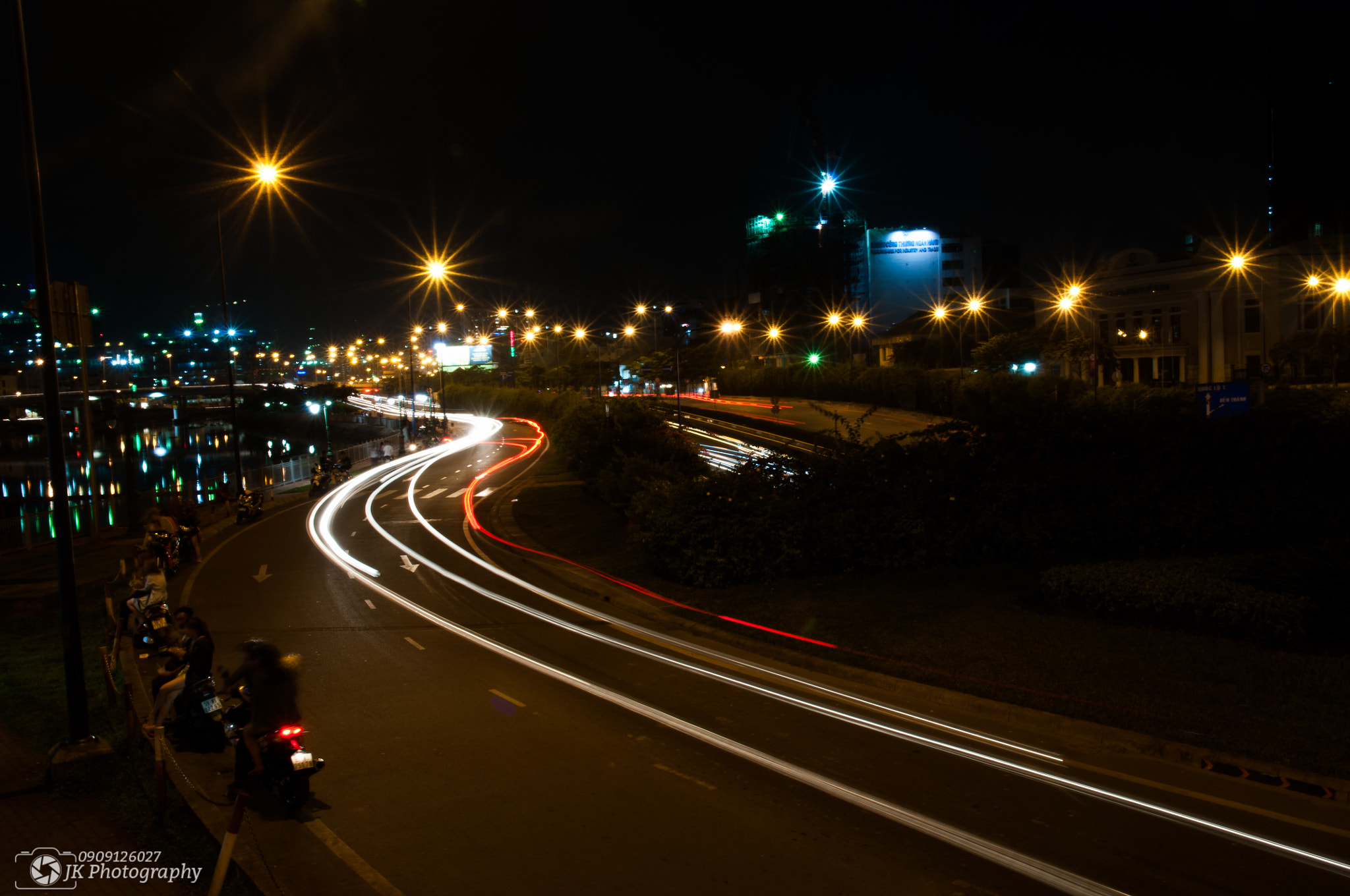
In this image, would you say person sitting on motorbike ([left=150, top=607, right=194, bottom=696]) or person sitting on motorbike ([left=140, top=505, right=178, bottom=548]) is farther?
person sitting on motorbike ([left=140, top=505, right=178, bottom=548])

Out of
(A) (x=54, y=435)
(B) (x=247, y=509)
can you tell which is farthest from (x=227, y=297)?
(A) (x=54, y=435)

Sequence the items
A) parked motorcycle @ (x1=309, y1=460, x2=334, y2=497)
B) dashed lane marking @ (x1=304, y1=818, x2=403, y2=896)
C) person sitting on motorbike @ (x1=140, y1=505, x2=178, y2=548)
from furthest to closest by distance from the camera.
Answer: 1. parked motorcycle @ (x1=309, y1=460, x2=334, y2=497)
2. person sitting on motorbike @ (x1=140, y1=505, x2=178, y2=548)
3. dashed lane marking @ (x1=304, y1=818, x2=403, y2=896)

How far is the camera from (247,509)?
30500 millimetres

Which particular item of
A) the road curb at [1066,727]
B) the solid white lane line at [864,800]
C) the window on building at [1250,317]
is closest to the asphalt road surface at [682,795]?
the solid white lane line at [864,800]

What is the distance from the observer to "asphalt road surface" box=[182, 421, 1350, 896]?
237 inches

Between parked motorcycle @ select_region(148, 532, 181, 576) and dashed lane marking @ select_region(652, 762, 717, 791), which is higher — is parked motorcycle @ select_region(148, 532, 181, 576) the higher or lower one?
the higher one

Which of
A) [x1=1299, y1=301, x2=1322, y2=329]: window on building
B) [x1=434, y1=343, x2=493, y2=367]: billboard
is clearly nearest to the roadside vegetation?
[x1=1299, y1=301, x2=1322, y2=329]: window on building

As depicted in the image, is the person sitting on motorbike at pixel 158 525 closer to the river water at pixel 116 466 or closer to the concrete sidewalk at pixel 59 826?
the river water at pixel 116 466

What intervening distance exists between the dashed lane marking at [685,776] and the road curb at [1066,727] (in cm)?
324

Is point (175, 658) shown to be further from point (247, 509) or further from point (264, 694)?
point (247, 509)

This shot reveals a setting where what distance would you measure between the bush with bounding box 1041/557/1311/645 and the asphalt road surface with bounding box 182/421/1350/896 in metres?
4.15

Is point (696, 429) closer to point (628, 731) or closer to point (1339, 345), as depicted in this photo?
point (1339, 345)

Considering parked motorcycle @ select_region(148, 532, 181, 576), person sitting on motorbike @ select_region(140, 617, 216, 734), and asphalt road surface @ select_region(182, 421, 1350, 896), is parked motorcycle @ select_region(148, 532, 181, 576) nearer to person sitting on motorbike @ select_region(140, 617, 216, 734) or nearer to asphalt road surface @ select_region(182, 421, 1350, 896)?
asphalt road surface @ select_region(182, 421, 1350, 896)

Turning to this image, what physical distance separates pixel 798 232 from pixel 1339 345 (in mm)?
85130
